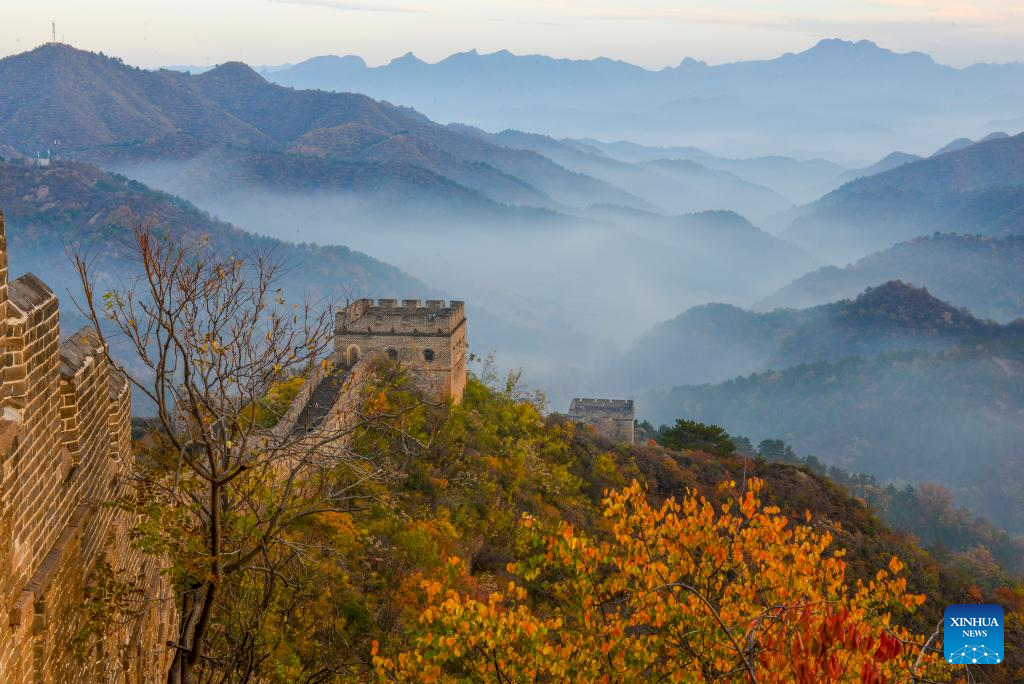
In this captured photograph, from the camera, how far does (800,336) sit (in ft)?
581

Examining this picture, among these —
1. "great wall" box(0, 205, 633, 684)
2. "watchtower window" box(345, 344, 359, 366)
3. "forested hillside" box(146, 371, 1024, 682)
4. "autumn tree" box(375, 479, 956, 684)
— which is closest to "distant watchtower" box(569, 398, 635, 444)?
"forested hillside" box(146, 371, 1024, 682)

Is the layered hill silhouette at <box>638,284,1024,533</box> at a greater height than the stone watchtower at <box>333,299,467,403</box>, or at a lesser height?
lesser

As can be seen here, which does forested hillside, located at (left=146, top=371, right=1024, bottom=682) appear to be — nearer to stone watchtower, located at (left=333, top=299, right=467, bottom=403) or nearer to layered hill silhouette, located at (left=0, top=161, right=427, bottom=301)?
stone watchtower, located at (left=333, top=299, right=467, bottom=403)

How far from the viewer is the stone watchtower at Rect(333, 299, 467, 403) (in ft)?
102

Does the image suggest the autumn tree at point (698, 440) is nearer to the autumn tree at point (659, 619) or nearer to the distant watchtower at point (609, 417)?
the distant watchtower at point (609, 417)

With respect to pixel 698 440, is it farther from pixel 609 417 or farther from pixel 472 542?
pixel 472 542

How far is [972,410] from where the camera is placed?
13100cm

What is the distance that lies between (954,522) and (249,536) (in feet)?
294

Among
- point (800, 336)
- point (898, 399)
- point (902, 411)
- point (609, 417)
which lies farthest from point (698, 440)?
point (800, 336)

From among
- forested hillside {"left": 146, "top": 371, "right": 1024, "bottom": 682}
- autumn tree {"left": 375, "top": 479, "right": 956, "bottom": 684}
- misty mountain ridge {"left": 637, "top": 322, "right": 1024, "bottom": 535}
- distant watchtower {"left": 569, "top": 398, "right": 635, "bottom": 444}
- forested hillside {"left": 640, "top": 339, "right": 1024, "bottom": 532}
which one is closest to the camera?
autumn tree {"left": 375, "top": 479, "right": 956, "bottom": 684}

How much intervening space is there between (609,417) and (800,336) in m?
128
